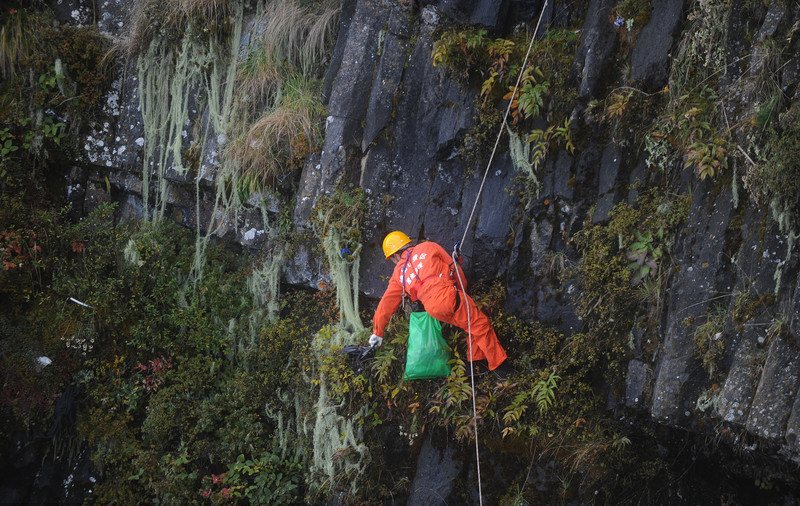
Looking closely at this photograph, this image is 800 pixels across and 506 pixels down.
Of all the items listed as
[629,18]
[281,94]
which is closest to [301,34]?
[281,94]

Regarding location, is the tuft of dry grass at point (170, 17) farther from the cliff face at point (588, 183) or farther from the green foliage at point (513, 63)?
the green foliage at point (513, 63)

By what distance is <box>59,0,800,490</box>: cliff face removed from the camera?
4.68m

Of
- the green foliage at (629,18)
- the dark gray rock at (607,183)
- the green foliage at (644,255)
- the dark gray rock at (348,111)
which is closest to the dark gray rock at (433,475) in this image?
the green foliage at (644,255)

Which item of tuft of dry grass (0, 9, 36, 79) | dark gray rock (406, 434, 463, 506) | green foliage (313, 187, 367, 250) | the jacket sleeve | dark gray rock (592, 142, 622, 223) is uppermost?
dark gray rock (592, 142, 622, 223)

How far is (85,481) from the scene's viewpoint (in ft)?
25.6

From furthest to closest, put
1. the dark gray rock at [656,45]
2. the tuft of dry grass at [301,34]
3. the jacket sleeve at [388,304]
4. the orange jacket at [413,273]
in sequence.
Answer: the tuft of dry grass at [301,34] → the jacket sleeve at [388,304] → the orange jacket at [413,273] → the dark gray rock at [656,45]

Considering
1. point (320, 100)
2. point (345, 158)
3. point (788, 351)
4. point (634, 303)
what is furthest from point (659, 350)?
point (320, 100)

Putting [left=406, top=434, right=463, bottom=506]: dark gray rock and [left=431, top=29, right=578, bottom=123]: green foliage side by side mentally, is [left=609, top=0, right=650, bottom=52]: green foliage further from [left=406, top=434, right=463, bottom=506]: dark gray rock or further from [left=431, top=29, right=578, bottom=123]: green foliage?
[left=406, top=434, right=463, bottom=506]: dark gray rock

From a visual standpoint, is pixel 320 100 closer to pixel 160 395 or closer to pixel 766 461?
pixel 160 395

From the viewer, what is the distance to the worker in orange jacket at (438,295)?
593 cm

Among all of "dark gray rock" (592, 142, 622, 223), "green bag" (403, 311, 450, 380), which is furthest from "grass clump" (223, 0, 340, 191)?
"dark gray rock" (592, 142, 622, 223)

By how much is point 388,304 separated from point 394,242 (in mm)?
719

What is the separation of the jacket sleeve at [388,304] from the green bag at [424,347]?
0.91 feet

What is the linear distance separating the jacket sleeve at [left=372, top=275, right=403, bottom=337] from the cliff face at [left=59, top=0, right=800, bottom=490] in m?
0.77
